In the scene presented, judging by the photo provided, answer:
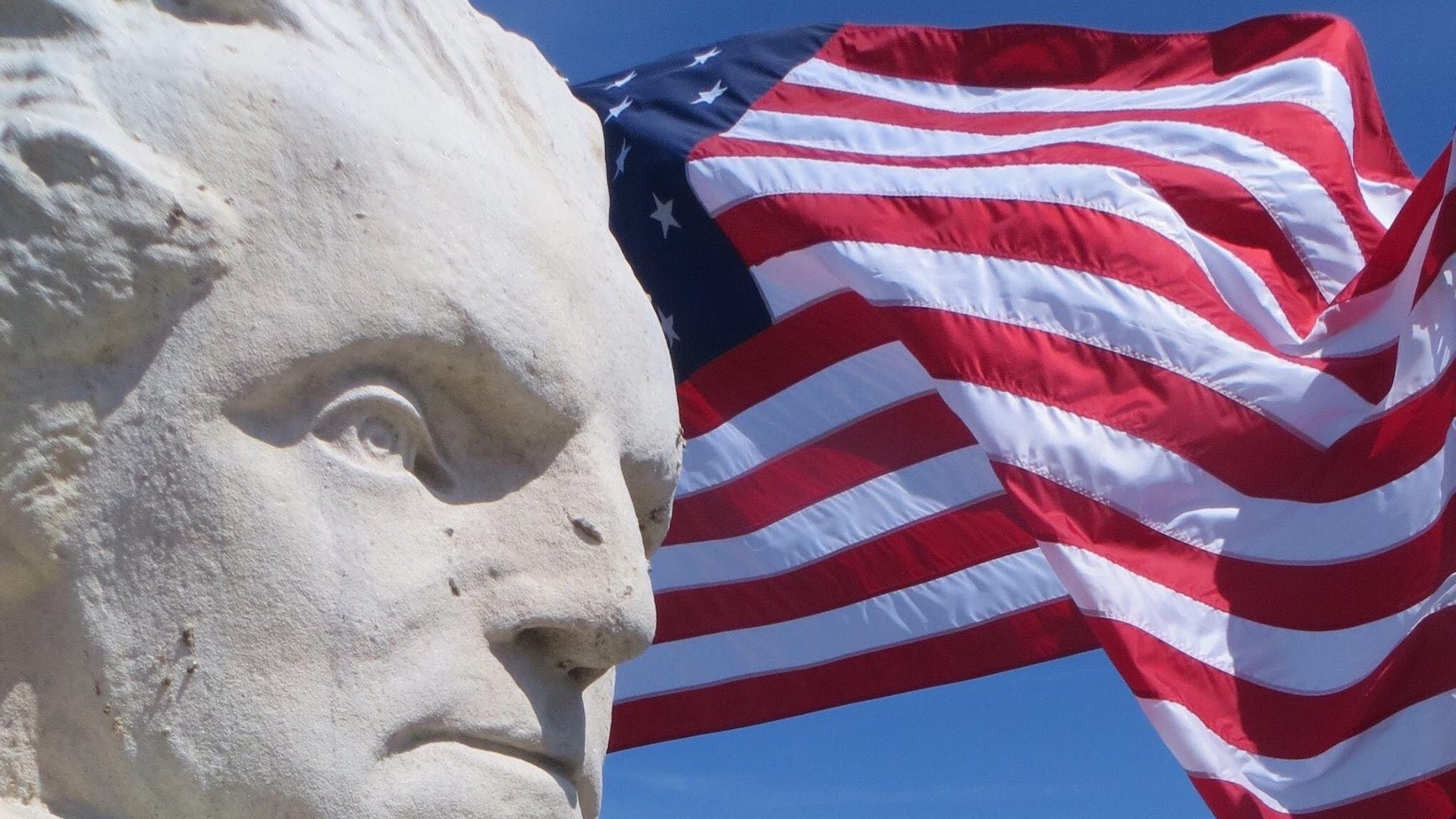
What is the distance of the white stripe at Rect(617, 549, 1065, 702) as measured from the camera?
6.57 m

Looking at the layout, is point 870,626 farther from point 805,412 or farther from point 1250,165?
point 1250,165

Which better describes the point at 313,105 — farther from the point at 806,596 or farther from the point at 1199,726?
the point at 806,596

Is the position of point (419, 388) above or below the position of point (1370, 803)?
above

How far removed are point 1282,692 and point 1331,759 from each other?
0.95 ft

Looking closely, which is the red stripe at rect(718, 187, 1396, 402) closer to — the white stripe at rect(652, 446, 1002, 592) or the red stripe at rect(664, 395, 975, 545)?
the red stripe at rect(664, 395, 975, 545)

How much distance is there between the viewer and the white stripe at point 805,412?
6699mm

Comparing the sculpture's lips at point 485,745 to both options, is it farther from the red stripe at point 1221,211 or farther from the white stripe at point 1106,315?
the red stripe at point 1221,211

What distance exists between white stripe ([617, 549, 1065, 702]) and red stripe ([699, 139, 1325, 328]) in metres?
1.45

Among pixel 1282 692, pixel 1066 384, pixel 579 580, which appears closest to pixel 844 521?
pixel 1066 384

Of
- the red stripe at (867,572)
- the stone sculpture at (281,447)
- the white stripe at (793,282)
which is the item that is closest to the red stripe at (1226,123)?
the white stripe at (793,282)

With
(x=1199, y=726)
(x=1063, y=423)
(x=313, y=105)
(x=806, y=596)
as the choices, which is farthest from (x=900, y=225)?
(x=313, y=105)

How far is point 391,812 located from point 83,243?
842 mm

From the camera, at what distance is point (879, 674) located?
6707 millimetres

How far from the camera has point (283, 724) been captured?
2033 mm
